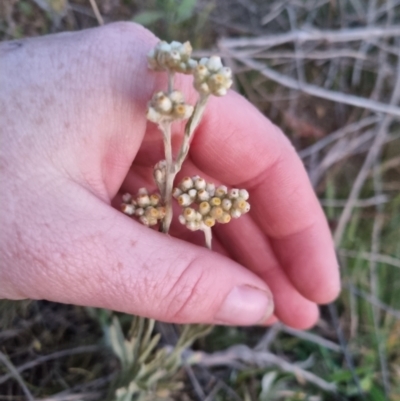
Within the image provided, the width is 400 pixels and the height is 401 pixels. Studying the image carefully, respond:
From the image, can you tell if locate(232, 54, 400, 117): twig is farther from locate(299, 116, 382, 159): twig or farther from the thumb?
the thumb

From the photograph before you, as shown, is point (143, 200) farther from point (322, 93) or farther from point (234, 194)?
point (322, 93)

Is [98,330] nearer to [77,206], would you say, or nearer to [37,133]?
[77,206]

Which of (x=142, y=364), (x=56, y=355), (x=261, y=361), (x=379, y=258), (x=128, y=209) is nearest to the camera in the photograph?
(x=128, y=209)

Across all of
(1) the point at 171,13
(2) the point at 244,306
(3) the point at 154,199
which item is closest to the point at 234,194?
(3) the point at 154,199

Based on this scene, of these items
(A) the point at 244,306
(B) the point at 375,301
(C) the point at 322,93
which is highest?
(C) the point at 322,93

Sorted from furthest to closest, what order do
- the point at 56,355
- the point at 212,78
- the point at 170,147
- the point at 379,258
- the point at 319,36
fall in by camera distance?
1. the point at 319,36
2. the point at 379,258
3. the point at 56,355
4. the point at 170,147
5. the point at 212,78

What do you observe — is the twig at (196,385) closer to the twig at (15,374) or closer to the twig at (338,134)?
the twig at (15,374)

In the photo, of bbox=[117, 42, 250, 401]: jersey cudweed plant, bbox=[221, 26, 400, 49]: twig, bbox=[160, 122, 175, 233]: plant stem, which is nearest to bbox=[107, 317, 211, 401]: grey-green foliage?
bbox=[117, 42, 250, 401]: jersey cudweed plant
